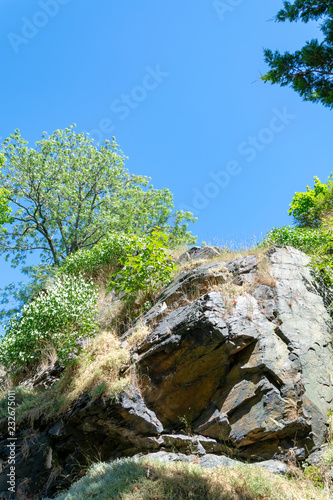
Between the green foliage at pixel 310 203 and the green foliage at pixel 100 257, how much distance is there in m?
8.64

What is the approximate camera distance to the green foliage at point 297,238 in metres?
9.76

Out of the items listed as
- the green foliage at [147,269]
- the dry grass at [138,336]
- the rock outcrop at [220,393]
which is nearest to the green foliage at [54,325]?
the green foliage at [147,269]

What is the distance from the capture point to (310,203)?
62.6 feet

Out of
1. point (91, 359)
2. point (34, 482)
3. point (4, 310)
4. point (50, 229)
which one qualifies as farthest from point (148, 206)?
point (34, 482)

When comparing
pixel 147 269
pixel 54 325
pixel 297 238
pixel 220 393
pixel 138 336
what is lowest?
pixel 220 393

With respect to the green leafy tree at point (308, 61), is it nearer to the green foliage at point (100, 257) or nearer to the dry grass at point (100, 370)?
the dry grass at point (100, 370)

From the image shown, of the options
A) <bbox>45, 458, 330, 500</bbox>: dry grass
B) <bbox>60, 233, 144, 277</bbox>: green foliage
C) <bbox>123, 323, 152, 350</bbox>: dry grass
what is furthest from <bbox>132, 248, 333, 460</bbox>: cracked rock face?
<bbox>60, 233, 144, 277</bbox>: green foliage

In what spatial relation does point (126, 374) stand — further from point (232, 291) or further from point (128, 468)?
point (232, 291)

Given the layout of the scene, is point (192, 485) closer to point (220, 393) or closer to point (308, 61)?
point (220, 393)

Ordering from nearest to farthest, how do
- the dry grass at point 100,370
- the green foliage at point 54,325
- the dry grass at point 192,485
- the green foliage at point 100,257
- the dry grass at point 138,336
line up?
1. the dry grass at point 192,485
2. the dry grass at point 100,370
3. the dry grass at point 138,336
4. the green foliage at point 54,325
5. the green foliage at point 100,257

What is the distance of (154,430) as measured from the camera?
19.8 feet

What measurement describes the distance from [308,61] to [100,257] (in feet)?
30.3

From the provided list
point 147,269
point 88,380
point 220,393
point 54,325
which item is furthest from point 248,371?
point 54,325

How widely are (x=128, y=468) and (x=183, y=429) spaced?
1.22 meters
